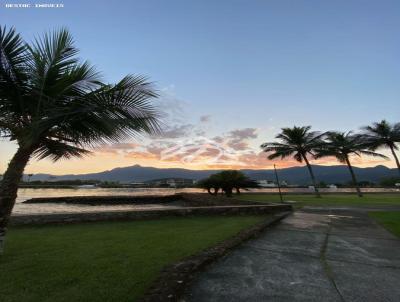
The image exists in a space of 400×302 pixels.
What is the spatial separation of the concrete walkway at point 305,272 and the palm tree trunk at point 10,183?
377 centimetres

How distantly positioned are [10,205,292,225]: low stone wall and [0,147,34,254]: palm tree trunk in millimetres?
4636

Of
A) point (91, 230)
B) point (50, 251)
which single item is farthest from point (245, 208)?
point (50, 251)

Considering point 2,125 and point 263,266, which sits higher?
point 2,125

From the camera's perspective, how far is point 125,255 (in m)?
5.59

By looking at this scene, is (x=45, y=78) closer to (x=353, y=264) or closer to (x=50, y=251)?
(x=50, y=251)

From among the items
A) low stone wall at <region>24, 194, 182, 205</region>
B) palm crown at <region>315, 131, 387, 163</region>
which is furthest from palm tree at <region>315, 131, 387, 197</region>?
low stone wall at <region>24, 194, 182, 205</region>

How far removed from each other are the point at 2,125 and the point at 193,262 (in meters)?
4.47

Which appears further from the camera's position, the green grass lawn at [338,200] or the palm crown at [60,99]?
the green grass lawn at [338,200]

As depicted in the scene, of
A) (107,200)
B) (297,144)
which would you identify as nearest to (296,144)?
(297,144)

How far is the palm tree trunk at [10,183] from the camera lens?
5.16 metres

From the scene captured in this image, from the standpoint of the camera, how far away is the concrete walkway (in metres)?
3.99

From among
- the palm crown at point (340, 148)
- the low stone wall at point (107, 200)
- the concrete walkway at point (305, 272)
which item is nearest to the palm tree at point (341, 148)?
the palm crown at point (340, 148)

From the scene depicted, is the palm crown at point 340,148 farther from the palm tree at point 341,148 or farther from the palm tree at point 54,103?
the palm tree at point 54,103

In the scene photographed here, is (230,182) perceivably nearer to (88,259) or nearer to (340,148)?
(340,148)
